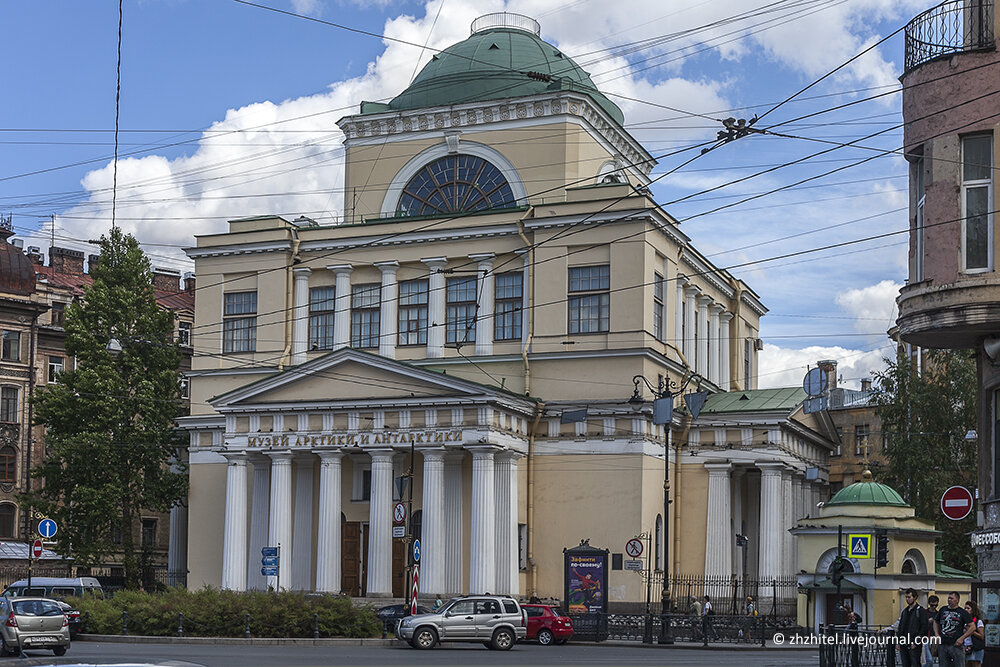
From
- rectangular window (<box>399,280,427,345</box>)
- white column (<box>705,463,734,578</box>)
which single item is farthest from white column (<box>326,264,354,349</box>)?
white column (<box>705,463,734,578</box>)

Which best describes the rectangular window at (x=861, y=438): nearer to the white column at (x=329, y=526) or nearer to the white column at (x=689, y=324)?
the white column at (x=689, y=324)

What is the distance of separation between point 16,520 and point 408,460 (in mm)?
29990

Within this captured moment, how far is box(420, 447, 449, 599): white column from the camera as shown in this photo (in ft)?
167

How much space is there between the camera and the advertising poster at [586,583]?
45.7 m

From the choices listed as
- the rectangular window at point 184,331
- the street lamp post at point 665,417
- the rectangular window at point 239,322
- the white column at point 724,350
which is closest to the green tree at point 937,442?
the white column at point 724,350

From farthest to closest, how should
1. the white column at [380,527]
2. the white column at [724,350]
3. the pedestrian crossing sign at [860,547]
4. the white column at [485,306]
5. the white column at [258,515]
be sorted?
the white column at [724,350] → the white column at [485,306] → the white column at [258,515] → the white column at [380,527] → the pedestrian crossing sign at [860,547]

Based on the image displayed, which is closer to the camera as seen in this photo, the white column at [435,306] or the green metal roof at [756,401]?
the green metal roof at [756,401]

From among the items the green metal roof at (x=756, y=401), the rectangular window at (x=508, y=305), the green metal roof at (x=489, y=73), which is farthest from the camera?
the green metal roof at (x=489, y=73)

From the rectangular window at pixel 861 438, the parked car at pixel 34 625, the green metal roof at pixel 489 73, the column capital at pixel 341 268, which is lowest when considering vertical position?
the parked car at pixel 34 625

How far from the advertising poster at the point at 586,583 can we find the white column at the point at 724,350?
2122cm

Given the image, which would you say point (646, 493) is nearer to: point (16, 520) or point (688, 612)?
point (688, 612)

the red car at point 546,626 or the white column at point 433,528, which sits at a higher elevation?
the white column at point 433,528

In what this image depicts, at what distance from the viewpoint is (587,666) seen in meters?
27.9

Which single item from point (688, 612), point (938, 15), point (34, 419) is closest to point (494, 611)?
point (688, 612)
